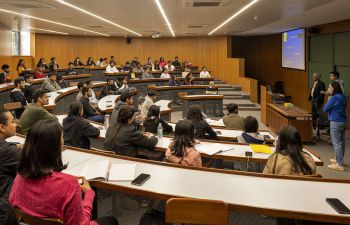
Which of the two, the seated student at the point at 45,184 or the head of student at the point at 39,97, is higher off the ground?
the head of student at the point at 39,97

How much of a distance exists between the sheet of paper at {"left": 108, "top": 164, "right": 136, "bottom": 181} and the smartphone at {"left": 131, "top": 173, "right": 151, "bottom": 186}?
0.17 feet

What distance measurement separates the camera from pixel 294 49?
15156mm

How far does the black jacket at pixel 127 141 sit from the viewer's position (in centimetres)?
417

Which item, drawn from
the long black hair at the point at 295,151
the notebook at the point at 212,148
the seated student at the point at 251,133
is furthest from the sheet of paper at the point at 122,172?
the seated student at the point at 251,133

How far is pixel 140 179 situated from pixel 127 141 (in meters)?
1.41

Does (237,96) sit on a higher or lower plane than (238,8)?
lower

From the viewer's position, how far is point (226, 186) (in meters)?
2.69

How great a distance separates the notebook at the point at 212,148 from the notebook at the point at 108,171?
1.22 m

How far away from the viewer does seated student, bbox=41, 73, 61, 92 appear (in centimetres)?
978

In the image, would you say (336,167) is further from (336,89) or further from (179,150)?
(179,150)

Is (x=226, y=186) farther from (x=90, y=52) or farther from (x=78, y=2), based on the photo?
(x=90, y=52)

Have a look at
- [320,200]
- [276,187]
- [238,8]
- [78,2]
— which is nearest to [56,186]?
[276,187]

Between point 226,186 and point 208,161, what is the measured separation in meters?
1.86

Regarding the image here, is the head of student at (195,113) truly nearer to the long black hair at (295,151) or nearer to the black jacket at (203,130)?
the black jacket at (203,130)
